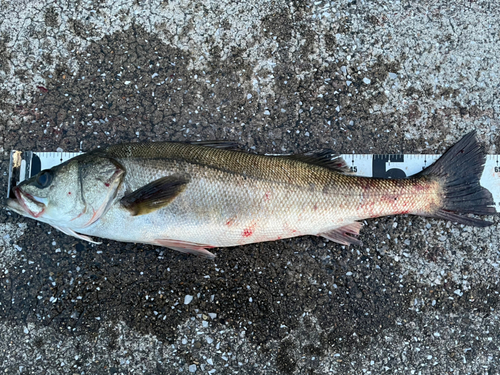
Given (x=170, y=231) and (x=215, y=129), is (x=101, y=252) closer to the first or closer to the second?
(x=170, y=231)

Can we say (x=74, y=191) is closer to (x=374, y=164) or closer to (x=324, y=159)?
(x=324, y=159)

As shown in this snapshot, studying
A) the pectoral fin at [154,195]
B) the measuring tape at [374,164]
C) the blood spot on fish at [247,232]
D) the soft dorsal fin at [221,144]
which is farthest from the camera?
the measuring tape at [374,164]

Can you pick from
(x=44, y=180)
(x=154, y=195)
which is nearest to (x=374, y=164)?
(x=154, y=195)

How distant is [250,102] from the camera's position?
10.5 feet

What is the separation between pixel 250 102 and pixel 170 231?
1.38 metres

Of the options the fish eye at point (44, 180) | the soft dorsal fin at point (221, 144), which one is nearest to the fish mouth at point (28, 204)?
the fish eye at point (44, 180)

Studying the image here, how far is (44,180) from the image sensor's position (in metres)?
2.60

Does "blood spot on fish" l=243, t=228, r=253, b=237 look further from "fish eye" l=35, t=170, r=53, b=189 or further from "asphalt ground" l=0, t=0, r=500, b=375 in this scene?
"fish eye" l=35, t=170, r=53, b=189

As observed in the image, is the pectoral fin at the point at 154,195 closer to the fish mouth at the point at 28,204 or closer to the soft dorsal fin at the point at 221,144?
the soft dorsal fin at the point at 221,144

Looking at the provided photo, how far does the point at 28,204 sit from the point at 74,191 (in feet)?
1.19

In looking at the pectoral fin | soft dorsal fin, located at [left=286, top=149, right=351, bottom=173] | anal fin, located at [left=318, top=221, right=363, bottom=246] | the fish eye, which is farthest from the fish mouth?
anal fin, located at [left=318, top=221, right=363, bottom=246]

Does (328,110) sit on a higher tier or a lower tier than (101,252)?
higher

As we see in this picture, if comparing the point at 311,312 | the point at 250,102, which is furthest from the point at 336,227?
the point at 250,102

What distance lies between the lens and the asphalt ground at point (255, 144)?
2.96 m
